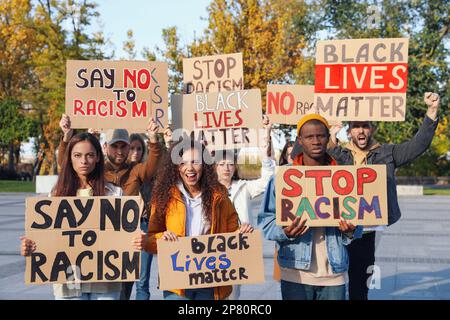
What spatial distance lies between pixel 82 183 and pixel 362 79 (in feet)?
9.37

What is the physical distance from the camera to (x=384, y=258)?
1116 cm

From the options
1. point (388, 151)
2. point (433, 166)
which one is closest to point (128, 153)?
point (388, 151)

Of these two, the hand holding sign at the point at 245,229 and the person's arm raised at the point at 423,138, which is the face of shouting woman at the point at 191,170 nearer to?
the hand holding sign at the point at 245,229

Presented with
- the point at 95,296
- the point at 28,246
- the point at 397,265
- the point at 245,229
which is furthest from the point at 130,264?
the point at 397,265

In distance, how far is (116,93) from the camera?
6730mm

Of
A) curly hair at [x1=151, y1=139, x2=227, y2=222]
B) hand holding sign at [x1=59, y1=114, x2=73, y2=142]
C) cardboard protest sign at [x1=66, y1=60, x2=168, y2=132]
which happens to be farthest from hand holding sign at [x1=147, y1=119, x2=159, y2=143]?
curly hair at [x1=151, y1=139, x2=227, y2=222]

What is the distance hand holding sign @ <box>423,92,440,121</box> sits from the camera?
5.72m

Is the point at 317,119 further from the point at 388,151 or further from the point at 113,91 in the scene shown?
the point at 113,91

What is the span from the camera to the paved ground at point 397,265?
8.34m

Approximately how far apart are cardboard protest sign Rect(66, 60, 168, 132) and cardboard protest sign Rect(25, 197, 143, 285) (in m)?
1.79

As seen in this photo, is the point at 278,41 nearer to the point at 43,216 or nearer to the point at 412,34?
the point at 412,34

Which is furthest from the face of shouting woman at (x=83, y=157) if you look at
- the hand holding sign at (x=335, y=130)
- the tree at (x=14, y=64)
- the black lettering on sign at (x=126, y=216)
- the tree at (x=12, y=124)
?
the tree at (x=12, y=124)
